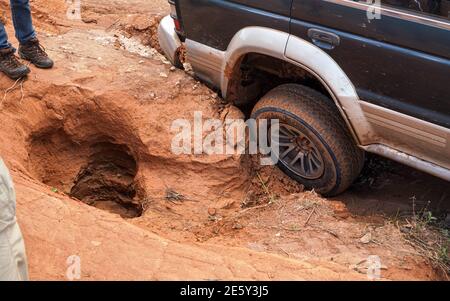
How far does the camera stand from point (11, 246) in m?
2.50

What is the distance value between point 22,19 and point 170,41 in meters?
1.32

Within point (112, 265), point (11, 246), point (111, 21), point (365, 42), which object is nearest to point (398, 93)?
point (365, 42)

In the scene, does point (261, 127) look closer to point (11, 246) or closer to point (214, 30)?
point (214, 30)

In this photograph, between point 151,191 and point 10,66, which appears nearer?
point 151,191

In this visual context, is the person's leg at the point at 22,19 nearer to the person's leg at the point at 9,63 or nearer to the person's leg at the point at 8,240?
the person's leg at the point at 9,63

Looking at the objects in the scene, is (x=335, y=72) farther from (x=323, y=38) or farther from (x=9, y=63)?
(x=9, y=63)

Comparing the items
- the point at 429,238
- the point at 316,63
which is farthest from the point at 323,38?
Result: the point at 429,238

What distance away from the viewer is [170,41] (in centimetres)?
483

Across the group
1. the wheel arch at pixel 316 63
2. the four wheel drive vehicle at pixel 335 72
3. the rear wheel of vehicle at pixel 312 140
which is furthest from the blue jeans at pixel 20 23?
the rear wheel of vehicle at pixel 312 140

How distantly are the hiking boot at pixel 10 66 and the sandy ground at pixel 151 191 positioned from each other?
3.0 inches

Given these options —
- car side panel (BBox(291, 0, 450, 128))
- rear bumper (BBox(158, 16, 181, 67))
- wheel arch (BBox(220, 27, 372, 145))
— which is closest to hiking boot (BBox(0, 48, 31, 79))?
rear bumper (BBox(158, 16, 181, 67))

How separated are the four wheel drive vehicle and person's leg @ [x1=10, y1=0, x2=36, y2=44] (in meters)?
1.30

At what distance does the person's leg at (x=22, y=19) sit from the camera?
4.50m

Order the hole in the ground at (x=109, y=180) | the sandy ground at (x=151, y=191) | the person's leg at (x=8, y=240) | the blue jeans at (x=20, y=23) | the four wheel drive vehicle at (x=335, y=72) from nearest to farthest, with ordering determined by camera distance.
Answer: the person's leg at (x=8, y=240) < the sandy ground at (x=151, y=191) < the four wheel drive vehicle at (x=335, y=72) < the blue jeans at (x=20, y=23) < the hole in the ground at (x=109, y=180)
